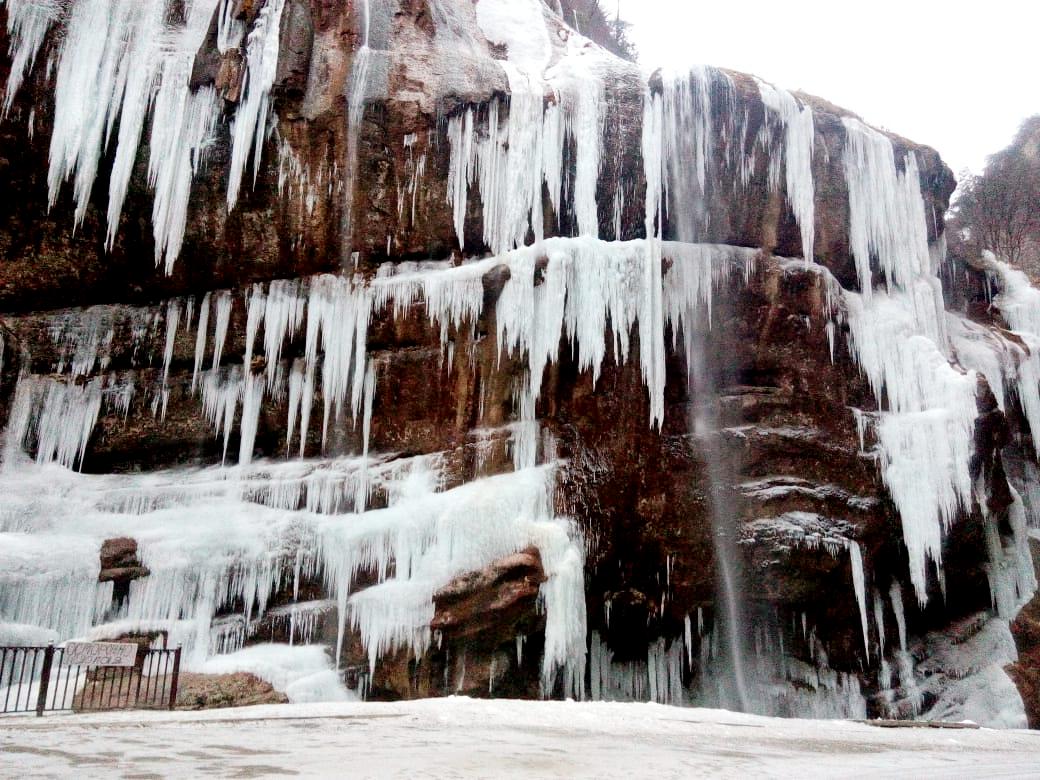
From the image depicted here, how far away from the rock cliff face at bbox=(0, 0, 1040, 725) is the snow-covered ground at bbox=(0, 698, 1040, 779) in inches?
115

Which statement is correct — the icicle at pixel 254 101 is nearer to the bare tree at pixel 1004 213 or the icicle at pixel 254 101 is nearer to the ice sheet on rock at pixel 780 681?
the ice sheet on rock at pixel 780 681

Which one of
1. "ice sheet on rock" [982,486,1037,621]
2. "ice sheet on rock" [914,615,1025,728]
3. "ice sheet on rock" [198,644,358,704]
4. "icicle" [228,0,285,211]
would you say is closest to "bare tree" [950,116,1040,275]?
"ice sheet on rock" [982,486,1037,621]

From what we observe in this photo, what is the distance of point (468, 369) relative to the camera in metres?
13.0

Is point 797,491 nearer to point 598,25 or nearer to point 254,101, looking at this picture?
point 254,101

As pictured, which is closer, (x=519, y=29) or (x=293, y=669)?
(x=293, y=669)

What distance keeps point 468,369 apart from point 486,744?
759cm

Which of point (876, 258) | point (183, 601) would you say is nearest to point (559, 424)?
point (183, 601)

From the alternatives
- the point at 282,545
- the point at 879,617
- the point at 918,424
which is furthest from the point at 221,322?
the point at 879,617

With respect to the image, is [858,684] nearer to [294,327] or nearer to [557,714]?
[557,714]

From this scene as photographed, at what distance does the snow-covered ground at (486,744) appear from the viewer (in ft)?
14.9

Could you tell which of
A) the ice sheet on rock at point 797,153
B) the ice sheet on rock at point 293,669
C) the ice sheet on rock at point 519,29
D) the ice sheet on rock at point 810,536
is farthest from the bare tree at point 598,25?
the ice sheet on rock at point 293,669

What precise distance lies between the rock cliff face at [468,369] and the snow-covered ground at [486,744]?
2.92 m

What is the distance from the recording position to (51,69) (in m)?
13.0

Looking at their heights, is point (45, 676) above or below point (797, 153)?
below
